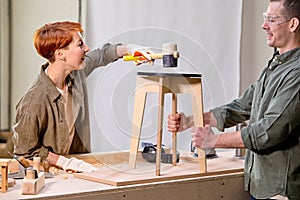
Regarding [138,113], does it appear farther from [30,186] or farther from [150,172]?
[30,186]

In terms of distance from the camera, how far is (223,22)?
3045 millimetres

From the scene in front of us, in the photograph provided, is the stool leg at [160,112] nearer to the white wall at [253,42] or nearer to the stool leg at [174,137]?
the stool leg at [174,137]

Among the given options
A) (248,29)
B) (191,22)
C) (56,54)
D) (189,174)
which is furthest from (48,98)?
(248,29)

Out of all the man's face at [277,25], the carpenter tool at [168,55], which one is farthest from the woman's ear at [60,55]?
the man's face at [277,25]

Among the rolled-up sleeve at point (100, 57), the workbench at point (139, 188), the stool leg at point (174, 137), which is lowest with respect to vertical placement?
the workbench at point (139, 188)

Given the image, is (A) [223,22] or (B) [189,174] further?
(A) [223,22]

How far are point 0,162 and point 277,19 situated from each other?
93 centimetres

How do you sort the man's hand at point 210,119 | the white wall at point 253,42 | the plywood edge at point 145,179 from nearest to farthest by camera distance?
the plywood edge at point 145,179
the man's hand at point 210,119
the white wall at point 253,42

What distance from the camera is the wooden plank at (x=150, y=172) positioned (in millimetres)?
1746

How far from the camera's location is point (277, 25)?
1804 mm

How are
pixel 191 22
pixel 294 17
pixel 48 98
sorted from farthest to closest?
pixel 191 22, pixel 48 98, pixel 294 17

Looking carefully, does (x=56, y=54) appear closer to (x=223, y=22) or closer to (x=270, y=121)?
(x=270, y=121)

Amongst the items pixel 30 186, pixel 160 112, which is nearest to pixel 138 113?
pixel 160 112

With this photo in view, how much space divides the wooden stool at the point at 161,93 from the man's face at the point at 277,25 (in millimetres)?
263
